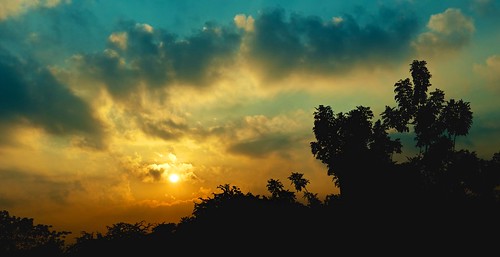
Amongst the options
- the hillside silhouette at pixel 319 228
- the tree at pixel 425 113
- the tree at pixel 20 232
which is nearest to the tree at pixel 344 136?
the tree at pixel 425 113

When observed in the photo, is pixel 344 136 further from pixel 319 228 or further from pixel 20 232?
pixel 20 232

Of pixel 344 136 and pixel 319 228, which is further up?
pixel 344 136

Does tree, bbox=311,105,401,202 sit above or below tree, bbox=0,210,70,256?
above

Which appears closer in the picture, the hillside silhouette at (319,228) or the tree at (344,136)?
the hillside silhouette at (319,228)

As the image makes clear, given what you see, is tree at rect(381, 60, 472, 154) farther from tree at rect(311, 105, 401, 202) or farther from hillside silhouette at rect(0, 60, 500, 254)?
hillside silhouette at rect(0, 60, 500, 254)

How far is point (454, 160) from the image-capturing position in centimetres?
5719

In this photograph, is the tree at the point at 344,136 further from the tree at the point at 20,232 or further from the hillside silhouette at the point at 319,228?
the tree at the point at 20,232

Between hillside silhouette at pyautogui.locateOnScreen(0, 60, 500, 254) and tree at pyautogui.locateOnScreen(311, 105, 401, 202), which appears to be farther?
tree at pyautogui.locateOnScreen(311, 105, 401, 202)

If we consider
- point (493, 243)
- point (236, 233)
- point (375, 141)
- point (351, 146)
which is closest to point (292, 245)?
point (236, 233)

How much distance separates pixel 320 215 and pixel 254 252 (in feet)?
15.7

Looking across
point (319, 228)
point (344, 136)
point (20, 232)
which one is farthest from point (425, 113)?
point (20, 232)

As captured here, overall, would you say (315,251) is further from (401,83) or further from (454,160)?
(454,160)

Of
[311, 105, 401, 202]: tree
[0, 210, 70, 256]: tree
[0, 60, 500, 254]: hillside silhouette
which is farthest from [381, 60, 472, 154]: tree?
[0, 210, 70, 256]: tree

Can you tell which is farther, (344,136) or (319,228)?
(344,136)
